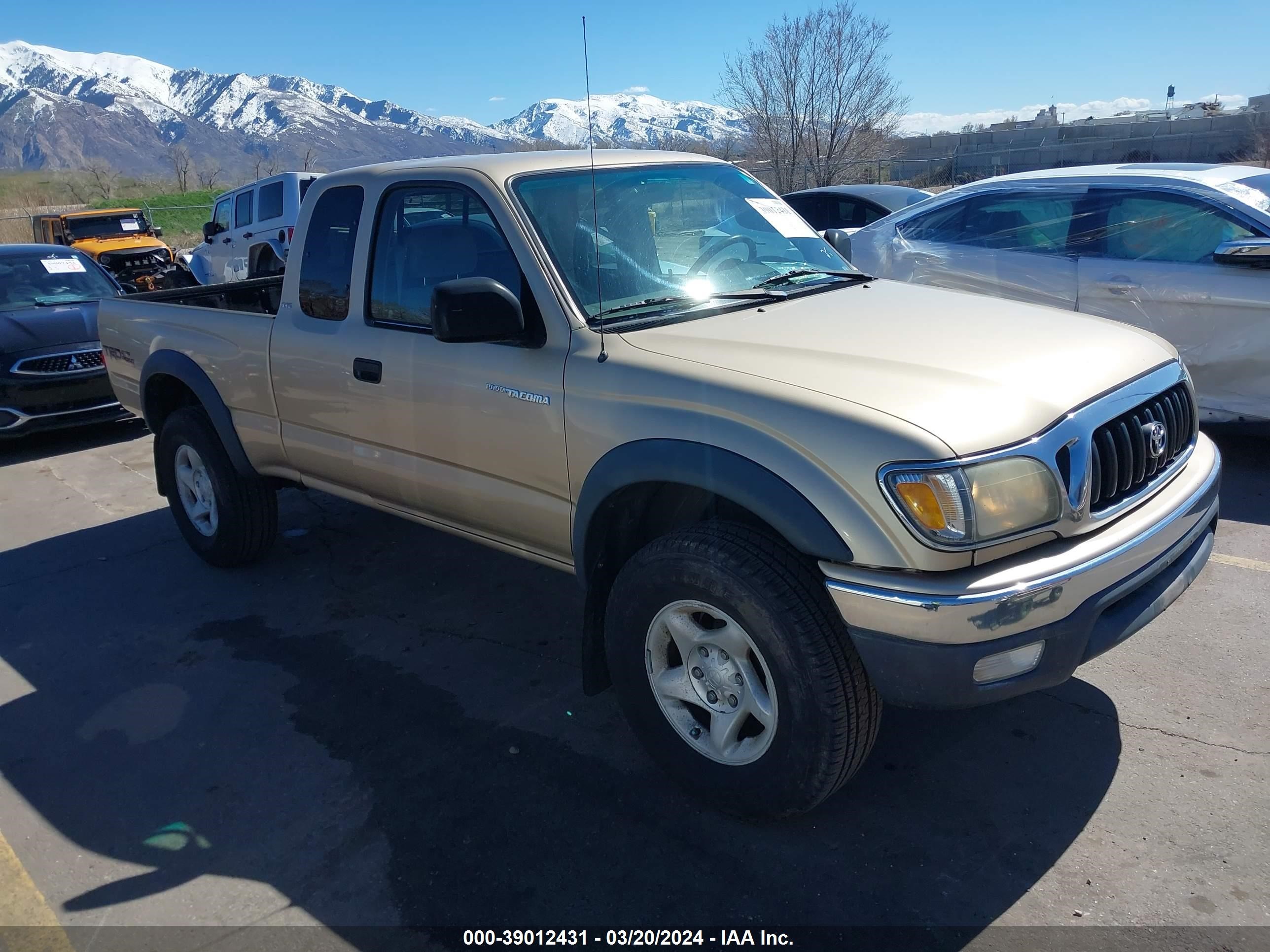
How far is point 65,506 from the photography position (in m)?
6.81

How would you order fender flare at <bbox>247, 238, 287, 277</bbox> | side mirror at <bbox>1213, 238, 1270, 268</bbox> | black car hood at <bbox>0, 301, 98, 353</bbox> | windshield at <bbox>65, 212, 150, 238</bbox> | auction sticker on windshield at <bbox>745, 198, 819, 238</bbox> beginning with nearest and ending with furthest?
1. auction sticker on windshield at <bbox>745, 198, 819, 238</bbox>
2. side mirror at <bbox>1213, 238, 1270, 268</bbox>
3. black car hood at <bbox>0, 301, 98, 353</bbox>
4. fender flare at <bbox>247, 238, 287, 277</bbox>
5. windshield at <bbox>65, 212, 150, 238</bbox>

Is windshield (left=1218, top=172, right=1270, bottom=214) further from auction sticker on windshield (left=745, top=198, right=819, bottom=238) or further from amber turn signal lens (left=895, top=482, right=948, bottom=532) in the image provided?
amber turn signal lens (left=895, top=482, right=948, bottom=532)

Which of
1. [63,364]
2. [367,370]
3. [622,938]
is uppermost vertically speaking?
[367,370]

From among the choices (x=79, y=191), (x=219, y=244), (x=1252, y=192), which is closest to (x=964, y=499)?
(x=1252, y=192)

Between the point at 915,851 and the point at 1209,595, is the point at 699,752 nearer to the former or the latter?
the point at 915,851

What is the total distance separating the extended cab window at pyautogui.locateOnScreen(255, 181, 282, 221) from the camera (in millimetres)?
14422

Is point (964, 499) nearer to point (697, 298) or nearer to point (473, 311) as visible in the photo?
point (697, 298)

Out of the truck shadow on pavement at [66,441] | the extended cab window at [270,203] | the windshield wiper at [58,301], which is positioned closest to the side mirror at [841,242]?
the truck shadow on pavement at [66,441]

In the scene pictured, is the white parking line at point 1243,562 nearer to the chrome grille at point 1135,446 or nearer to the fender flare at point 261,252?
the chrome grille at point 1135,446

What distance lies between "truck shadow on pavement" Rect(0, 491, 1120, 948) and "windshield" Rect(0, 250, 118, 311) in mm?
5561

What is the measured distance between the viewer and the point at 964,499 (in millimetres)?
2414

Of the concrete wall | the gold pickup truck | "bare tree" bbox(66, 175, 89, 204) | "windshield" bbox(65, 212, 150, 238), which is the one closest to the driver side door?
the gold pickup truck

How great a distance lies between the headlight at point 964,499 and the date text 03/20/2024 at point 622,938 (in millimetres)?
1133

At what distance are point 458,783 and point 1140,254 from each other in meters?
5.12
